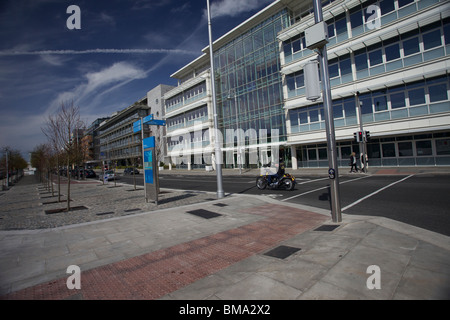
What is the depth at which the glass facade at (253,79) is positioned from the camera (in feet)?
102

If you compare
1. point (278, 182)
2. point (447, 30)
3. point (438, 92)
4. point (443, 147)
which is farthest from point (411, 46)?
point (278, 182)

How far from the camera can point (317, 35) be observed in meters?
5.77

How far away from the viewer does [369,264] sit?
3564mm

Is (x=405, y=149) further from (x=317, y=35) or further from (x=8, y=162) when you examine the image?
(x=8, y=162)

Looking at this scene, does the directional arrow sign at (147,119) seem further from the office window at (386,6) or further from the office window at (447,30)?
the office window at (386,6)

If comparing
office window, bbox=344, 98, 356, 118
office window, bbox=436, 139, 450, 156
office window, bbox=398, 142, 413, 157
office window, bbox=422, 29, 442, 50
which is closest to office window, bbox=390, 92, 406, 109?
office window, bbox=344, 98, 356, 118

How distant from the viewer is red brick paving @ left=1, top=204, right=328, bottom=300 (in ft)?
10.9

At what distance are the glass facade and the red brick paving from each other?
84.4ft

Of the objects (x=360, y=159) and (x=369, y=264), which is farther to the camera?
(x=360, y=159)

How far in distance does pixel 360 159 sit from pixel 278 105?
486 inches

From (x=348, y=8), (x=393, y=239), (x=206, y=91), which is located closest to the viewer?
(x=393, y=239)

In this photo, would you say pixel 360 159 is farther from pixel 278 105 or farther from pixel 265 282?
pixel 265 282

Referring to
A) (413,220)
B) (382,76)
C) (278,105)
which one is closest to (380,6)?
(382,76)

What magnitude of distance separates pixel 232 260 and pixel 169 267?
1.10m
